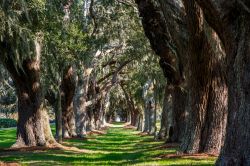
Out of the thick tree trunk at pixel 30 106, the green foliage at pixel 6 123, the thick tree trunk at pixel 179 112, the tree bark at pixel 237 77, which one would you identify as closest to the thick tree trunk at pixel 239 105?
the tree bark at pixel 237 77

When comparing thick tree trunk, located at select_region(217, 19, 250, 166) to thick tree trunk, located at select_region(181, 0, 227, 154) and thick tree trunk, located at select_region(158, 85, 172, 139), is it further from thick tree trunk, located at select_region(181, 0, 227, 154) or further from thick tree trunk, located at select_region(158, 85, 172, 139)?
thick tree trunk, located at select_region(158, 85, 172, 139)

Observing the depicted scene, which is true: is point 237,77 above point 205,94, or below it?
below

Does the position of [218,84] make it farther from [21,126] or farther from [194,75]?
[21,126]

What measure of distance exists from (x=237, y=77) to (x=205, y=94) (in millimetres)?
6058

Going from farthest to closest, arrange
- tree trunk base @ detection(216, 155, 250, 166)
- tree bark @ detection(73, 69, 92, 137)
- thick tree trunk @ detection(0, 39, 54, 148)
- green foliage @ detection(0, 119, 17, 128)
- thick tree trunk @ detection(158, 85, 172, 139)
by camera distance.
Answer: green foliage @ detection(0, 119, 17, 128) → tree bark @ detection(73, 69, 92, 137) → thick tree trunk @ detection(158, 85, 172, 139) → thick tree trunk @ detection(0, 39, 54, 148) → tree trunk base @ detection(216, 155, 250, 166)

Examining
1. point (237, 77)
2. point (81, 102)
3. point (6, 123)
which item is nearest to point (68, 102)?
point (81, 102)

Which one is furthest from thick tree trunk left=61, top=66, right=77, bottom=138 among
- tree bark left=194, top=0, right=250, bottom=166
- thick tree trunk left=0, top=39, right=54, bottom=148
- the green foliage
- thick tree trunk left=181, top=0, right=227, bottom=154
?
the green foliage

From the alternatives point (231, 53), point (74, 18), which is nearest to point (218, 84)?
point (231, 53)

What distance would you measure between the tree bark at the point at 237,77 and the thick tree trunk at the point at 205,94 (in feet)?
15.3

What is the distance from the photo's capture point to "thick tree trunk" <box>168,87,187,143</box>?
76.9 ft

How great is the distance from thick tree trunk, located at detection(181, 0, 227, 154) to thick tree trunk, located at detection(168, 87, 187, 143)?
23.9ft

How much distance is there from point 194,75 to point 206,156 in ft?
8.12

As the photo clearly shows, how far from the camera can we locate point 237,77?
9586mm

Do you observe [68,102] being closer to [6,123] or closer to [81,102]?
[81,102]
